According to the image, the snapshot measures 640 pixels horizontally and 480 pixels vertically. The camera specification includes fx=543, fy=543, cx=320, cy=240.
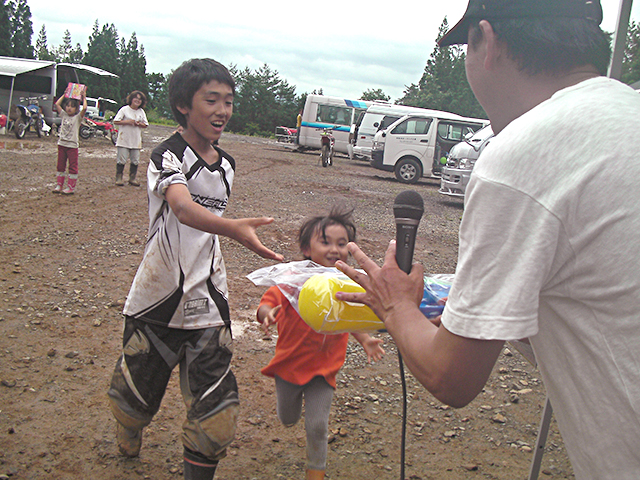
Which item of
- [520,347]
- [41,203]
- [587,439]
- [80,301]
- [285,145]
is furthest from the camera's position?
[285,145]

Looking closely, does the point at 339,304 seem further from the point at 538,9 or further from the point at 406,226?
the point at 538,9

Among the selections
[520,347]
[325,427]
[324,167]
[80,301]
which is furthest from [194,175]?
[324,167]

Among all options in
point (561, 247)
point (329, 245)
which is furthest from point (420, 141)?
point (561, 247)

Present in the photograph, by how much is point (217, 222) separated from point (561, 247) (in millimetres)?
1363

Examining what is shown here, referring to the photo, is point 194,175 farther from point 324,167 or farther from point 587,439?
point 324,167

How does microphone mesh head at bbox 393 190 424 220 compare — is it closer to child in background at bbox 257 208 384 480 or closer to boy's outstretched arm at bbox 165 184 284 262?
boy's outstretched arm at bbox 165 184 284 262

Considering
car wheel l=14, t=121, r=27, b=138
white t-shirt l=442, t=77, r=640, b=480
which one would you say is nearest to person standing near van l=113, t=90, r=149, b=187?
white t-shirt l=442, t=77, r=640, b=480

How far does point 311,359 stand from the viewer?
2658mm

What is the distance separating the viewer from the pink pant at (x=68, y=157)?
9.16m

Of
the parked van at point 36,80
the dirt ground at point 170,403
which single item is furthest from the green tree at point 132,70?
the dirt ground at point 170,403

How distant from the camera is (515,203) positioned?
1.03m

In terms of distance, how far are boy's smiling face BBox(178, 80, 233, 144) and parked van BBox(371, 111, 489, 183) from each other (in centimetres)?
1489

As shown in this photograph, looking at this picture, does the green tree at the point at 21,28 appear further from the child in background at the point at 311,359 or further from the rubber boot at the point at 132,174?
the child in background at the point at 311,359

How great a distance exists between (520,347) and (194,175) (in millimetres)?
1543
